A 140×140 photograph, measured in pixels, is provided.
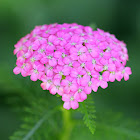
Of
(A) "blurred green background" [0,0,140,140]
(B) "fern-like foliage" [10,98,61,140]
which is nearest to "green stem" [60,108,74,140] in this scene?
(B) "fern-like foliage" [10,98,61,140]

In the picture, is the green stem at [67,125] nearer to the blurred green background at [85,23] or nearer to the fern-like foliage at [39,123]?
the fern-like foliage at [39,123]

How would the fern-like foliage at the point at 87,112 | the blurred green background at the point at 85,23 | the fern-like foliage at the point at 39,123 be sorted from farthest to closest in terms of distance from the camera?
the blurred green background at the point at 85,23, the fern-like foliage at the point at 39,123, the fern-like foliage at the point at 87,112

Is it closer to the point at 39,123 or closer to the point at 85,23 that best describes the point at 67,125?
the point at 39,123

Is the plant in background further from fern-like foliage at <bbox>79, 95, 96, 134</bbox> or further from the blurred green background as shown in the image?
the blurred green background

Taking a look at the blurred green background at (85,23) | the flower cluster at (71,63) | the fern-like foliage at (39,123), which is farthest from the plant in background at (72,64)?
the blurred green background at (85,23)

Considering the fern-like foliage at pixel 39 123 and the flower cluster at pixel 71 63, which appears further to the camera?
the fern-like foliage at pixel 39 123

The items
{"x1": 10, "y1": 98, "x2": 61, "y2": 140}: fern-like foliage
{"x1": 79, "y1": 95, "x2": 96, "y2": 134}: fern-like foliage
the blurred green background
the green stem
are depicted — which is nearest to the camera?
{"x1": 79, "y1": 95, "x2": 96, "y2": 134}: fern-like foliage

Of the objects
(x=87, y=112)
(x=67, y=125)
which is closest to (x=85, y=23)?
(x=67, y=125)

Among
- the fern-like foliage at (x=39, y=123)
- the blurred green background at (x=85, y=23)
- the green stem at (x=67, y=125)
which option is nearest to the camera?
the fern-like foliage at (x=39, y=123)
